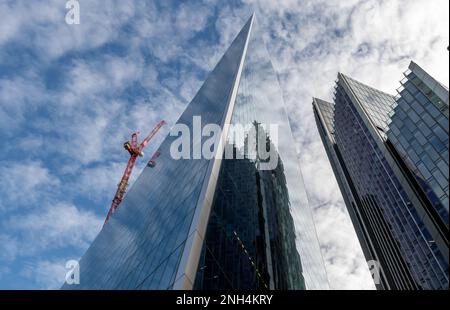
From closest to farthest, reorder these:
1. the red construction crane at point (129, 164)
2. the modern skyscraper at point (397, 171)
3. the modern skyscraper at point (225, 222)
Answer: the modern skyscraper at point (225, 222), the modern skyscraper at point (397, 171), the red construction crane at point (129, 164)

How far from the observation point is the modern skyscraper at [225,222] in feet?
70.3

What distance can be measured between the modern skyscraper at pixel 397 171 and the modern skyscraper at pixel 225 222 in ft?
63.5

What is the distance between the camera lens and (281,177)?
65750 millimetres

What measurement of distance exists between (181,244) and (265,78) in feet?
197

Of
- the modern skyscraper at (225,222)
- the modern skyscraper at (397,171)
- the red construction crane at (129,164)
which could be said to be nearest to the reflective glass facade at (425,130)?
the modern skyscraper at (397,171)

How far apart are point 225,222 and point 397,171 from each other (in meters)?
48.0

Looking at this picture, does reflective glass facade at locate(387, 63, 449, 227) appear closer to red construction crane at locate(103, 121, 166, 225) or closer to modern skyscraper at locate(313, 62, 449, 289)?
modern skyscraper at locate(313, 62, 449, 289)

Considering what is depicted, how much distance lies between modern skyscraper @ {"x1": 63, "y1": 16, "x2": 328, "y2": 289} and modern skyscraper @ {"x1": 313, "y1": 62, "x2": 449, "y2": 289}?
19.4 meters

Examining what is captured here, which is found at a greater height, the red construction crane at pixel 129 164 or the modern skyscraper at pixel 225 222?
the red construction crane at pixel 129 164

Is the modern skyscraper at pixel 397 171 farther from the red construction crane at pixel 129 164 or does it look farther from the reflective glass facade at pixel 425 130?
the red construction crane at pixel 129 164

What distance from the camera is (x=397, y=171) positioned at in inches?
2373
